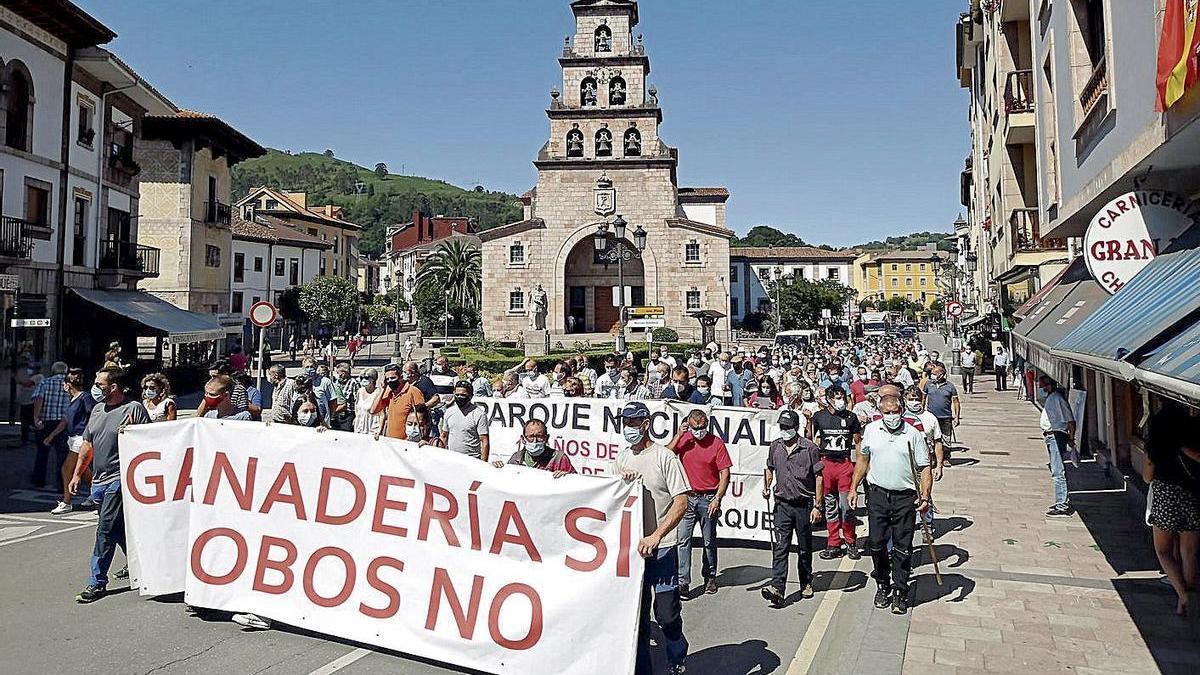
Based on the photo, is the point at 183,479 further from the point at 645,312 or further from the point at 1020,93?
the point at 645,312

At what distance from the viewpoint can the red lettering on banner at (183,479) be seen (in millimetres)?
6602

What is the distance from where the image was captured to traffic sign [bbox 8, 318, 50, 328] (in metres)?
20.5

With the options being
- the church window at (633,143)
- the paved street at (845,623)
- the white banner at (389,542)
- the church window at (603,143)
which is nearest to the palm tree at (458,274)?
the church window at (603,143)

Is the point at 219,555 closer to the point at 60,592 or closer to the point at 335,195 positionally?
the point at 60,592

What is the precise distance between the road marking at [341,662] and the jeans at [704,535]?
2.69m

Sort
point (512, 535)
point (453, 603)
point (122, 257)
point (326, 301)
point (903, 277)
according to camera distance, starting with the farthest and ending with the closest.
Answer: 1. point (903, 277)
2. point (326, 301)
3. point (122, 257)
4. point (453, 603)
5. point (512, 535)

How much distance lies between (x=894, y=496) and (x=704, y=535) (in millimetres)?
1766

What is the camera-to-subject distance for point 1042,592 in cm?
715

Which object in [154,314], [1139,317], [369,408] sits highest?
[154,314]

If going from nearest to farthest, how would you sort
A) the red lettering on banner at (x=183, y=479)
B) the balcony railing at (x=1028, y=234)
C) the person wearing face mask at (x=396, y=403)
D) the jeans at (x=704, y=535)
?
the red lettering on banner at (x=183, y=479)
the jeans at (x=704, y=535)
the person wearing face mask at (x=396, y=403)
the balcony railing at (x=1028, y=234)

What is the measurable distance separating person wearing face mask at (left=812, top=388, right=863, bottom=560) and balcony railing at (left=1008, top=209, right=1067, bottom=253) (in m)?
13.1

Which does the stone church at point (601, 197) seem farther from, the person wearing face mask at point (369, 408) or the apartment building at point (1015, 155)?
the person wearing face mask at point (369, 408)

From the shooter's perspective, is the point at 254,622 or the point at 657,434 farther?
the point at 657,434

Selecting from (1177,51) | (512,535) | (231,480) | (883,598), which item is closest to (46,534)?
(231,480)
